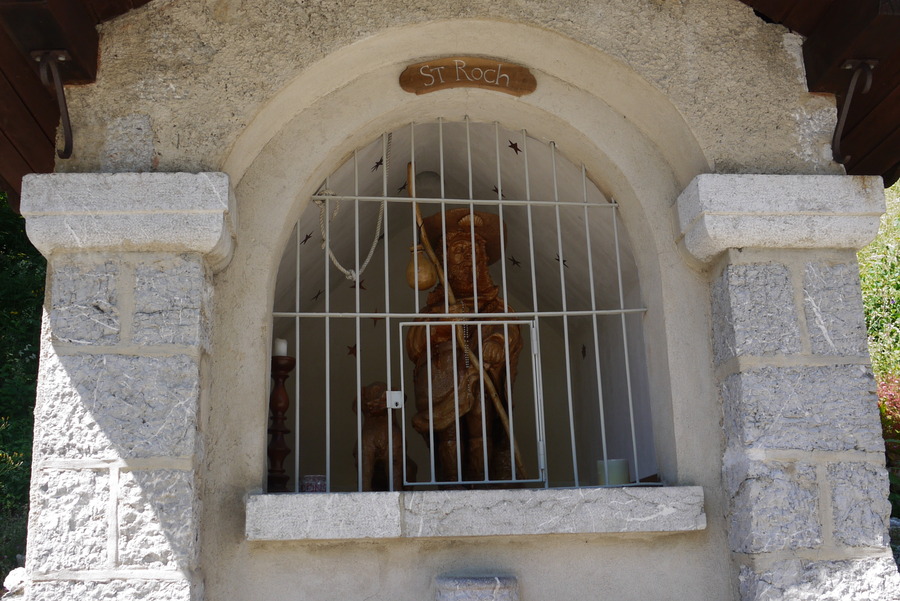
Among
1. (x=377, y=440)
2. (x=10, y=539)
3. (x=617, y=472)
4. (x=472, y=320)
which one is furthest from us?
(x=10, y=539)

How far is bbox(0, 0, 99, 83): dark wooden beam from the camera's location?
9.22 feet

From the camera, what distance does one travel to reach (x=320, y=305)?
5289 millimetres

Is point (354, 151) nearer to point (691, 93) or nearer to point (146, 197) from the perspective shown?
point (146, 197)

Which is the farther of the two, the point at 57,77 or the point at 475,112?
the point at 475,112

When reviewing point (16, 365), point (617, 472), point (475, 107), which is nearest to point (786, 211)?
point (617, 472)

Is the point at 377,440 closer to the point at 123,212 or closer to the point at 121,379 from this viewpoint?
the point at 121,379

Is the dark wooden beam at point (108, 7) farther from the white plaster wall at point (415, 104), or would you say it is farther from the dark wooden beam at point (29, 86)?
the dark wooden beam at point (29, 86)

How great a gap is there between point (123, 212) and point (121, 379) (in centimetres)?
55

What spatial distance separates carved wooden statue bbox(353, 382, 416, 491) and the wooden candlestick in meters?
0.41

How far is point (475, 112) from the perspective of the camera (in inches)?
152

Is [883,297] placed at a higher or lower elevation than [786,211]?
higher

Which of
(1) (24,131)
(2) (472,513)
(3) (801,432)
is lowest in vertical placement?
(2) (472,513)

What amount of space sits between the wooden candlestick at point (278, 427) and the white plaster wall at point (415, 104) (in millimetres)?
358

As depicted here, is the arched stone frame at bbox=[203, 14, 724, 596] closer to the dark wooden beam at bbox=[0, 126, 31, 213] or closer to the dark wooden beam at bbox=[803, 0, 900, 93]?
the dark wooden beam at bbox=[803, 0, 900, 93]
